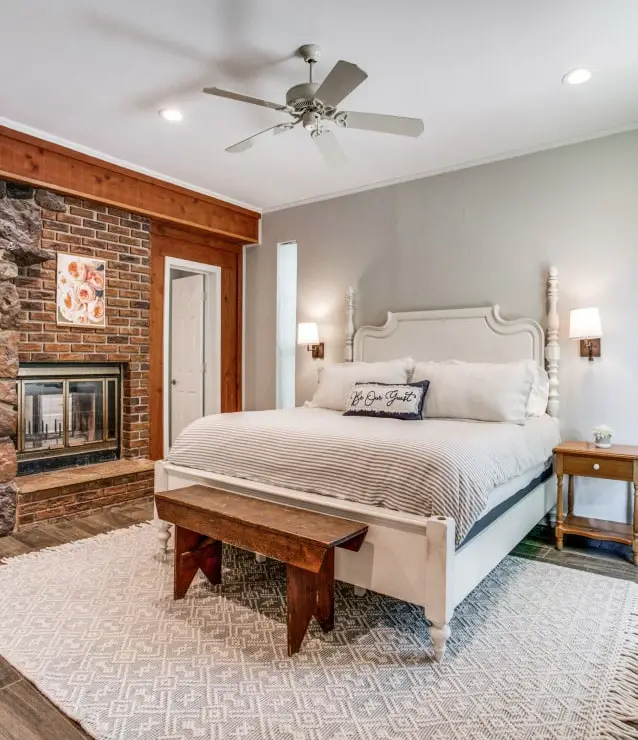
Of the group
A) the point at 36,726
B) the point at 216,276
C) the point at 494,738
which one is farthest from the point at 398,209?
the point at 36,726

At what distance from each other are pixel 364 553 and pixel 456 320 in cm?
235

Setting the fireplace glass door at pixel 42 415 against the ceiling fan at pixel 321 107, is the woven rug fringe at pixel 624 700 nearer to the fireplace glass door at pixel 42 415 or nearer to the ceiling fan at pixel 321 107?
the ceiling fan at pixel 321 107

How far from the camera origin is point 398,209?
4.30 meters

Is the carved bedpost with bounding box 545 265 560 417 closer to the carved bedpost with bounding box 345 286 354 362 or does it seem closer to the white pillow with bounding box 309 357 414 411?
the white pillow with bounding box 309 357 414 411

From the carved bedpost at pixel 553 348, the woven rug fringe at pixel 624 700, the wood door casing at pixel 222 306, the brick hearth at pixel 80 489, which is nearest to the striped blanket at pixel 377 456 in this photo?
the carved bedpost at pixel 553 348

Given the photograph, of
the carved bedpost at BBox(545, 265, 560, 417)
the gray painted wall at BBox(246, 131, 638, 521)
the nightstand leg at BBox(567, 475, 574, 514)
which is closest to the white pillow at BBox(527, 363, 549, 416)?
the carved bedpost at BBox(545, 265, 560, 417)

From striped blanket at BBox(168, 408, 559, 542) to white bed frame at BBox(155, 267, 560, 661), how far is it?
6 cm

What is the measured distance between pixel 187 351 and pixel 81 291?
1617 millimetres

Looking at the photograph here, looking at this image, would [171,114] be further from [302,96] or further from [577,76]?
[577,76]

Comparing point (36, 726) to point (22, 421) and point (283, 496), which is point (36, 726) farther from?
point (22, 421)

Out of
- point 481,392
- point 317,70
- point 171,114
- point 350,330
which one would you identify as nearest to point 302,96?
point 317,70

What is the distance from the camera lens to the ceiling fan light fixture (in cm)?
311

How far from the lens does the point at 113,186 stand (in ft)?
12.8

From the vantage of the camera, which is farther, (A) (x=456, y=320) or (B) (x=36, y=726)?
(A) (x=456, y=320)
